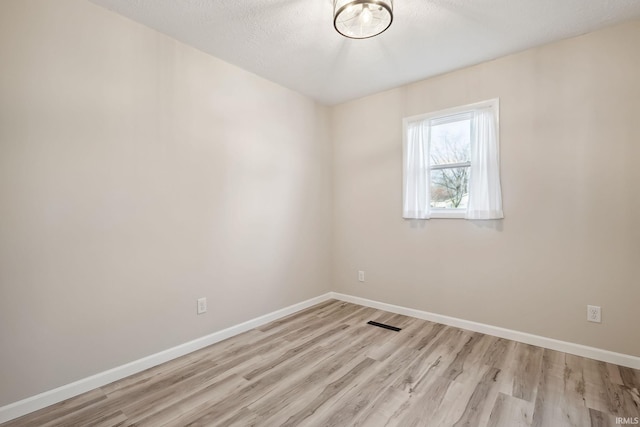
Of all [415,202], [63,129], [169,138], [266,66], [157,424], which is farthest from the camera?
[415,202]

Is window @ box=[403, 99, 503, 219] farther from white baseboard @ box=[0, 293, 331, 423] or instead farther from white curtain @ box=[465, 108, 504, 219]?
white baseboard @ box=[0, 293, 331, 423]

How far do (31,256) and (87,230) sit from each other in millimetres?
304

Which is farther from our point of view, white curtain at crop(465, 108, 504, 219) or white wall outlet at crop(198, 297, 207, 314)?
white curtain at crop(465, 108, 504, 219)

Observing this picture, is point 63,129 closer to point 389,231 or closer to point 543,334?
point 389,231

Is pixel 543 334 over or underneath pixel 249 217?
underneath

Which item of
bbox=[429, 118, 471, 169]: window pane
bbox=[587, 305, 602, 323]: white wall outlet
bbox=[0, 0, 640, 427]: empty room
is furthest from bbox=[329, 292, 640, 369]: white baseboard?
bbox=[429, 118, 471, 169]: window pane

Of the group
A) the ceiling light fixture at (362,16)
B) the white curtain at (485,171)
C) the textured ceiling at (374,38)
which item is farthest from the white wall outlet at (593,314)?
the ceiling light fixture at (362,16)

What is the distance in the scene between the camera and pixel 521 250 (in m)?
2.59

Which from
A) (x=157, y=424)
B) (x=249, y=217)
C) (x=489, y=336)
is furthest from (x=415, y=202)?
(x=157, y=424)

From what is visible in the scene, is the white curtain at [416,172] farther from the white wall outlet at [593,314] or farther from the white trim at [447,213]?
the white wall outlet at [593,314]

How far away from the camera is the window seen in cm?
270

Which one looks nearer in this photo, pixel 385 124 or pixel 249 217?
pixel 249 217

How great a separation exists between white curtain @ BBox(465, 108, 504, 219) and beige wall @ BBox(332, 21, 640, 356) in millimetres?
82

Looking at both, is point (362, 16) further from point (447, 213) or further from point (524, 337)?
point (524, 337)
